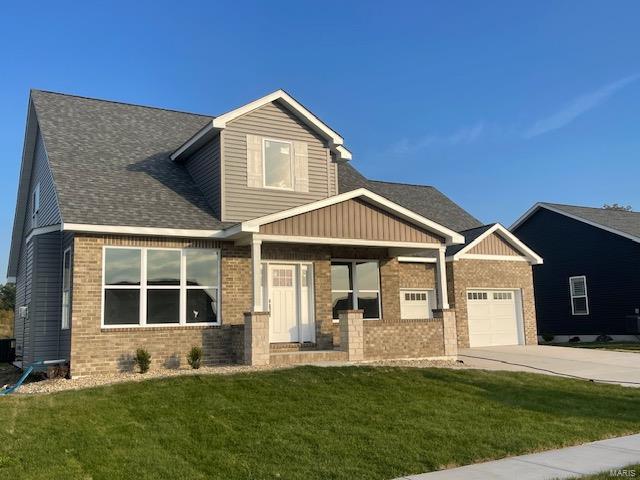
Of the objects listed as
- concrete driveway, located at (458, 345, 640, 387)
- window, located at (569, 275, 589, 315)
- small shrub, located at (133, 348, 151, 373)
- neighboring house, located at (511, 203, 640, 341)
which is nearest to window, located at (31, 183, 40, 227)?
small shrub, located at (133, 348, 151, 373)

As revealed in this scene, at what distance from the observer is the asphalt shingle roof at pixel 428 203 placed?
961 inches

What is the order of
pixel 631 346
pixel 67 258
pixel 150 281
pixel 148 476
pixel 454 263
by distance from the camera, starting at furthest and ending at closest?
pixel 631 346
pixel 454 263
pixel 67 258
pixel 150 281
pixel 148 476

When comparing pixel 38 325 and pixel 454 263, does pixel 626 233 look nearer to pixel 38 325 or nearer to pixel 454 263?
pixel 454 263

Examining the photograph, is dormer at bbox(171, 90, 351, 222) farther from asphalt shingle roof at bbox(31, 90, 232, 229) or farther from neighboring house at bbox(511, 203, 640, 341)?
neighboring house at bbox(511, 203, 640, 341)

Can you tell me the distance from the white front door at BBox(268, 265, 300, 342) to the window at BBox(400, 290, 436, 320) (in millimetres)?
5931

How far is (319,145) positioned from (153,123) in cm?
608

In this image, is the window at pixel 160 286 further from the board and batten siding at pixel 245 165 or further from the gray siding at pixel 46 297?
the gray siding at pixel 46 297

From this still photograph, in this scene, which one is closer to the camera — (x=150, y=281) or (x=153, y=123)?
(x=150, y=281)

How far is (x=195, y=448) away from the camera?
7.41m

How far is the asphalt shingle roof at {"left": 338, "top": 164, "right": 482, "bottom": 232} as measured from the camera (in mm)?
24422

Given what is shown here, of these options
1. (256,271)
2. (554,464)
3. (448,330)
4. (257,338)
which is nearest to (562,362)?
(448,330)

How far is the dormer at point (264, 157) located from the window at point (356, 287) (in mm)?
2276

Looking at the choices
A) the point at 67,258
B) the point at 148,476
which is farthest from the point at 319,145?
the point at 148,476

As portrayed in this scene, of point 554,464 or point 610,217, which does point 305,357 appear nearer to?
point 554,464
